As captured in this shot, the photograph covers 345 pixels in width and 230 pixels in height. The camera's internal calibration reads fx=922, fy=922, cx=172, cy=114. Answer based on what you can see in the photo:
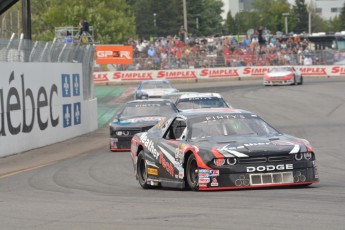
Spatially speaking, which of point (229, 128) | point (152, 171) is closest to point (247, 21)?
point (152, 171)

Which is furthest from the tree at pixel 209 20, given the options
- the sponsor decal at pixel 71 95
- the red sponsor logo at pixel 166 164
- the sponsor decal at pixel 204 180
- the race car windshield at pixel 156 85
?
the sponsor decal at pixel 204 180

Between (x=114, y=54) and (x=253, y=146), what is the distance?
50.3 metres

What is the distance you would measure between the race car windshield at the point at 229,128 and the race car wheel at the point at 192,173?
568 mm

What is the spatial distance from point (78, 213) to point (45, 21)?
73768 mm

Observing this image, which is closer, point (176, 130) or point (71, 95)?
point (176, 130)

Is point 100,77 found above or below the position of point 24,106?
below

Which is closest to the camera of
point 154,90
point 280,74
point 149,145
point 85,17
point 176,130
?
point 176,130

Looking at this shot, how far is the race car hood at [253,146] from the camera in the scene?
464 inches

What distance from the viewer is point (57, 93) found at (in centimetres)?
2755

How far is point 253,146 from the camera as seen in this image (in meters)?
11.9

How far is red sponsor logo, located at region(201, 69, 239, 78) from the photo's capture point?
65.1m

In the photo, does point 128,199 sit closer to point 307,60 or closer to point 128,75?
point 128,75

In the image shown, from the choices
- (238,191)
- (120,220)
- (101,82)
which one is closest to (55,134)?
(238,191)

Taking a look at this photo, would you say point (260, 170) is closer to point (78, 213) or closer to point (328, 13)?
point (78, 213)
